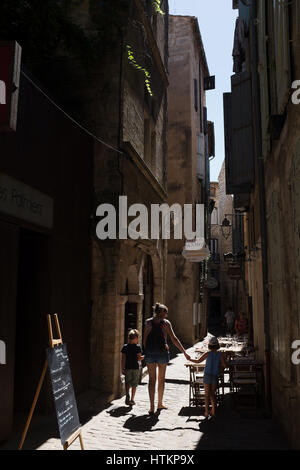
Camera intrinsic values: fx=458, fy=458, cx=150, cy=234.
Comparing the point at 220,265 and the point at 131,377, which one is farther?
the point at 220,265

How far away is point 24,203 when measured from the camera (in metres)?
6.07

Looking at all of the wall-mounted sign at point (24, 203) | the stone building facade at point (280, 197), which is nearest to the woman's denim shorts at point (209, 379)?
the stone building facade at point (280, 197)

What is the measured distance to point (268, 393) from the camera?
7133 mm

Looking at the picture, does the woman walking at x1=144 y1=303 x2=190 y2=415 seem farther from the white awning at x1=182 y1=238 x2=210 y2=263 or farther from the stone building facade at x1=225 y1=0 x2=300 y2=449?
the white awning at x1=182 y1=238 x2=210 y2=263

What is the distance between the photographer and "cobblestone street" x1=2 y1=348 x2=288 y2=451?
17.6ft

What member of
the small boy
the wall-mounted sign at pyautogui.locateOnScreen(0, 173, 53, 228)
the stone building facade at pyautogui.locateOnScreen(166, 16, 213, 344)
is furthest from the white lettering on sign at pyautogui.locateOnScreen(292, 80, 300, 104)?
the stone building facade at pyautogui.locateOnScreen(166, 16, 213, 344)

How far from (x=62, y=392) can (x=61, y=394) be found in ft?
0.15

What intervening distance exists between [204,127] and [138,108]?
14.6 meters

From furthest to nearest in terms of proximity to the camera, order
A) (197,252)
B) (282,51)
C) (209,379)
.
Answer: (197,252), (209,379), (282,51)

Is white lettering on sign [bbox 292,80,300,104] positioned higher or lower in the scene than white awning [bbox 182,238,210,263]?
higher

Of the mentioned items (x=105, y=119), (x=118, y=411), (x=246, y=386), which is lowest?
(x=118, y=411)

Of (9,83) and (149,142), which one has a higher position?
(149,142)

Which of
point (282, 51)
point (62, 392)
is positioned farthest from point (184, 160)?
point (62, 392)

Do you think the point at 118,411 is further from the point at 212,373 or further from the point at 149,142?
the point at 149,142
